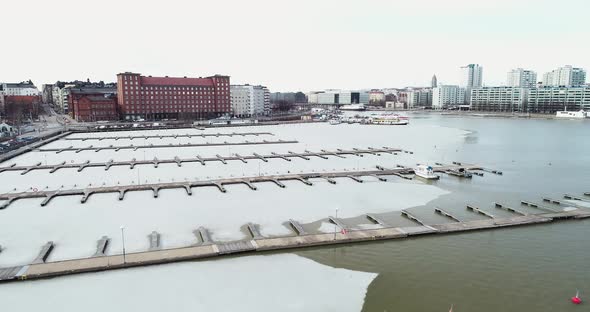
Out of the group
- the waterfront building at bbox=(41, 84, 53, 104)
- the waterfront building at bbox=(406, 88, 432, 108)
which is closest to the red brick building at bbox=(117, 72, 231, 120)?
the waterfront building at bbox=(41, 84, 53, 104)

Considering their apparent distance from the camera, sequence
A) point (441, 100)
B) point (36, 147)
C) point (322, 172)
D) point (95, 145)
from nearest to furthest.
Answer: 1. point (322, 172)
2. point (36, 147)
3. point (95, 145)
4. point (441, 100)

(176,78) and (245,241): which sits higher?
(176,78)

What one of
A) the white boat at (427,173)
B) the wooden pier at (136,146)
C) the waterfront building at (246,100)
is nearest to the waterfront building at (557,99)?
the waterfront building at (246,100)

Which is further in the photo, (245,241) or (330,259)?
(245,241)

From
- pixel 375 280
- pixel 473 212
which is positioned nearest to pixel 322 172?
pixel 473 212

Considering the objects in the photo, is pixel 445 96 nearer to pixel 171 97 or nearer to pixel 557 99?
pixel 557 99

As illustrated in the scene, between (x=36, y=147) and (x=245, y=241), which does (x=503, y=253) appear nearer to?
(x=245, y=241)

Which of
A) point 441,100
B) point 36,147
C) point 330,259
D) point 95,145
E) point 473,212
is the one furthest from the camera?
point 441,100

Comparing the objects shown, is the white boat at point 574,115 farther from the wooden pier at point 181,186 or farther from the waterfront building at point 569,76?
the wooden pier at point 181,186

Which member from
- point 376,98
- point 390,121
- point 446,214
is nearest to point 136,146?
point 446,214
